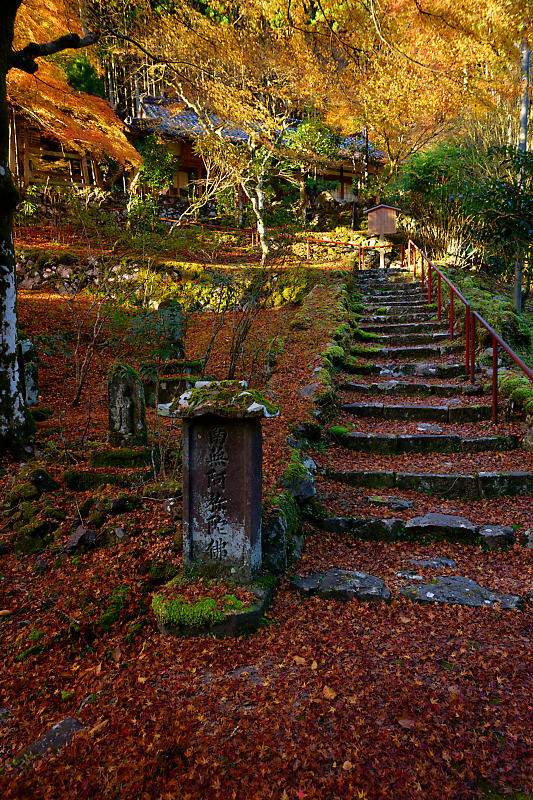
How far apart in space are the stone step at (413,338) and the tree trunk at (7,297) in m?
6.14

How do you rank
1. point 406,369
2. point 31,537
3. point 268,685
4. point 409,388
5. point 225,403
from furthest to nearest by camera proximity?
point 406,369 < point 409,388 < point 31,537 < point 225,403 < point 268,685

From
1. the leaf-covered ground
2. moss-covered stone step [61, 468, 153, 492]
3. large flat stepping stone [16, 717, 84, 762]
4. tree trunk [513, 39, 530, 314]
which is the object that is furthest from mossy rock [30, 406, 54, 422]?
tree trunk [513, 39, 530, 314]

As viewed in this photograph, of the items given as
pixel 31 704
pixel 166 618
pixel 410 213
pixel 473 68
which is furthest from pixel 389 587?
pixel 410 213

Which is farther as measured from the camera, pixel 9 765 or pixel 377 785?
pixel 9 765

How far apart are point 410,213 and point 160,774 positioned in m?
16.5

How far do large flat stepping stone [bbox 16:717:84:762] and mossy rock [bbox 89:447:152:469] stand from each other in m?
2.36

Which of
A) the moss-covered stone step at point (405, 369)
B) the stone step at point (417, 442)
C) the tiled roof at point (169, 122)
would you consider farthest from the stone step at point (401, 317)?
the tiled roof at point (169, 122)

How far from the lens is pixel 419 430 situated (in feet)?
17.9

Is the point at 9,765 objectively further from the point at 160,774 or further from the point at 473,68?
the point at 473,68

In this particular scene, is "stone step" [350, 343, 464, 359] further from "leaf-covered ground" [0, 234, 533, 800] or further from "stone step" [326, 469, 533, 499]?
"leaf-covered ground" [0, 234, 533, 800]

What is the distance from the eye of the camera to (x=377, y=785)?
1.65 meters

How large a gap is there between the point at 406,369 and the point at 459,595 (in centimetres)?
463

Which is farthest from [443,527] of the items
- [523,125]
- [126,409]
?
[523,125]

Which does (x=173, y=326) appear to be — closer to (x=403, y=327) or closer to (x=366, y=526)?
(x=366, y=526)
